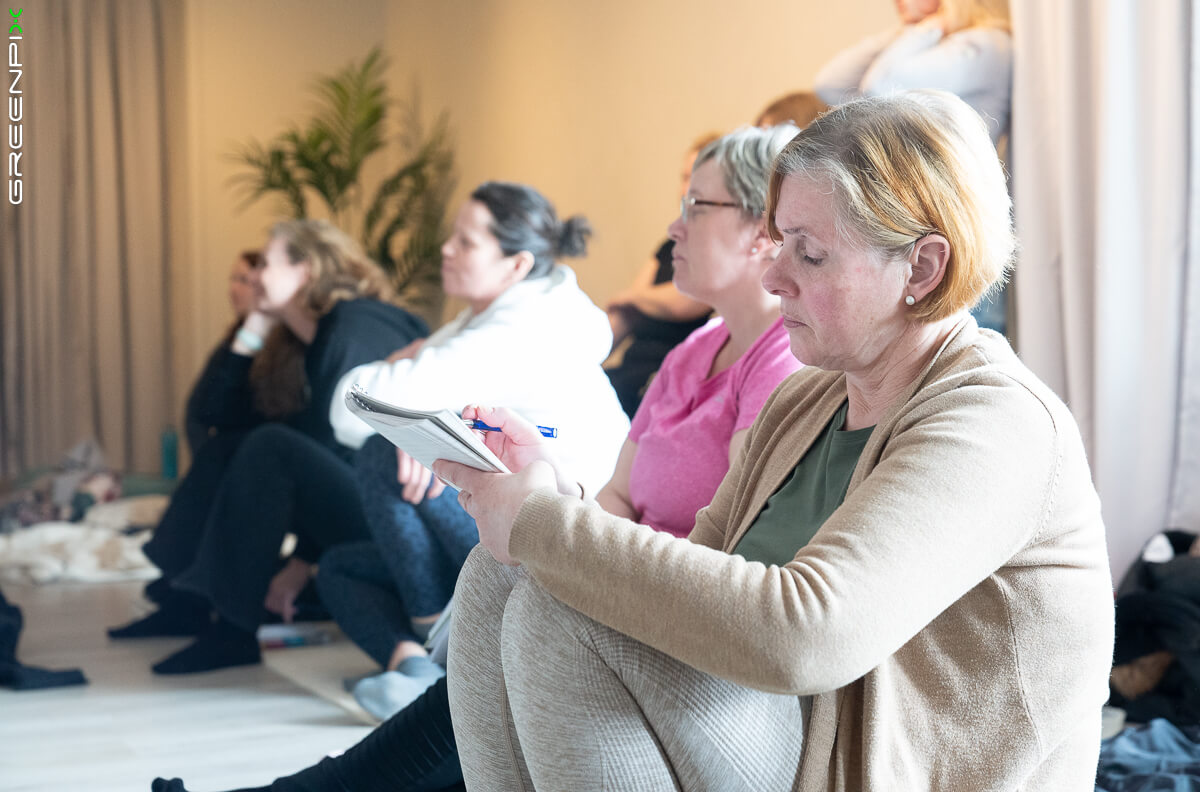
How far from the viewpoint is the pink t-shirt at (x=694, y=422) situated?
1476 millimetres

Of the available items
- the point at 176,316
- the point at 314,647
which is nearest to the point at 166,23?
the point at 176,316

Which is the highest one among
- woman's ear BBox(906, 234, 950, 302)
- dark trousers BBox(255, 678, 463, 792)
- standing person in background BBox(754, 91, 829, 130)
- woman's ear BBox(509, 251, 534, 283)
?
standing person in background BBox(754, 91, 829, 130)

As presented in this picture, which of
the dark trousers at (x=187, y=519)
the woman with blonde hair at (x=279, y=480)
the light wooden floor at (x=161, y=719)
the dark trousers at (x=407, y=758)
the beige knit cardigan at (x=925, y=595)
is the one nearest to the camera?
the beige knit cardigan at (x=925, y=595)

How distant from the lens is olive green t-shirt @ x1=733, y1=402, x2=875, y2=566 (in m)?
1.00

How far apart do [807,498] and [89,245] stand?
17.1ft

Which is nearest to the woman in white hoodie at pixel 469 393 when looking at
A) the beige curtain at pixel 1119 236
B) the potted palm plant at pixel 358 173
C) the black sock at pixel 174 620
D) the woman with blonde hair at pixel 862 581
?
the black sock at pixel 174 620

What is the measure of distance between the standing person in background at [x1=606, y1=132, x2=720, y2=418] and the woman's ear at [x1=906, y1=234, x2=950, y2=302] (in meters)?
1.85

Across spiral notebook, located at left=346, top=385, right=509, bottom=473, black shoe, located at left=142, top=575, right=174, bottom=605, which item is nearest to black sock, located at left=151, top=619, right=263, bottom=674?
black shoe, located at left=142, top=575, right=174, bottom=605

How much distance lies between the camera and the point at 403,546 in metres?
2.22

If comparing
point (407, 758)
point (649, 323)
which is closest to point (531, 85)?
point (649, 323)

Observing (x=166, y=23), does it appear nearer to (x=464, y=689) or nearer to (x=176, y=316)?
(x=176, y=316)

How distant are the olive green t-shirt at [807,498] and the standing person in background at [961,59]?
1.41 metres

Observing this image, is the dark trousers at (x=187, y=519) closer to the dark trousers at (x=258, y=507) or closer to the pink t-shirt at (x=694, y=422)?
the dark trousers at (x=258, y=507)

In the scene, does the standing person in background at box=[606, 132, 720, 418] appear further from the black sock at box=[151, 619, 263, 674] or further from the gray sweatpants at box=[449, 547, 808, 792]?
the gray sweatpants at box=[449, 547, 808, 792]
